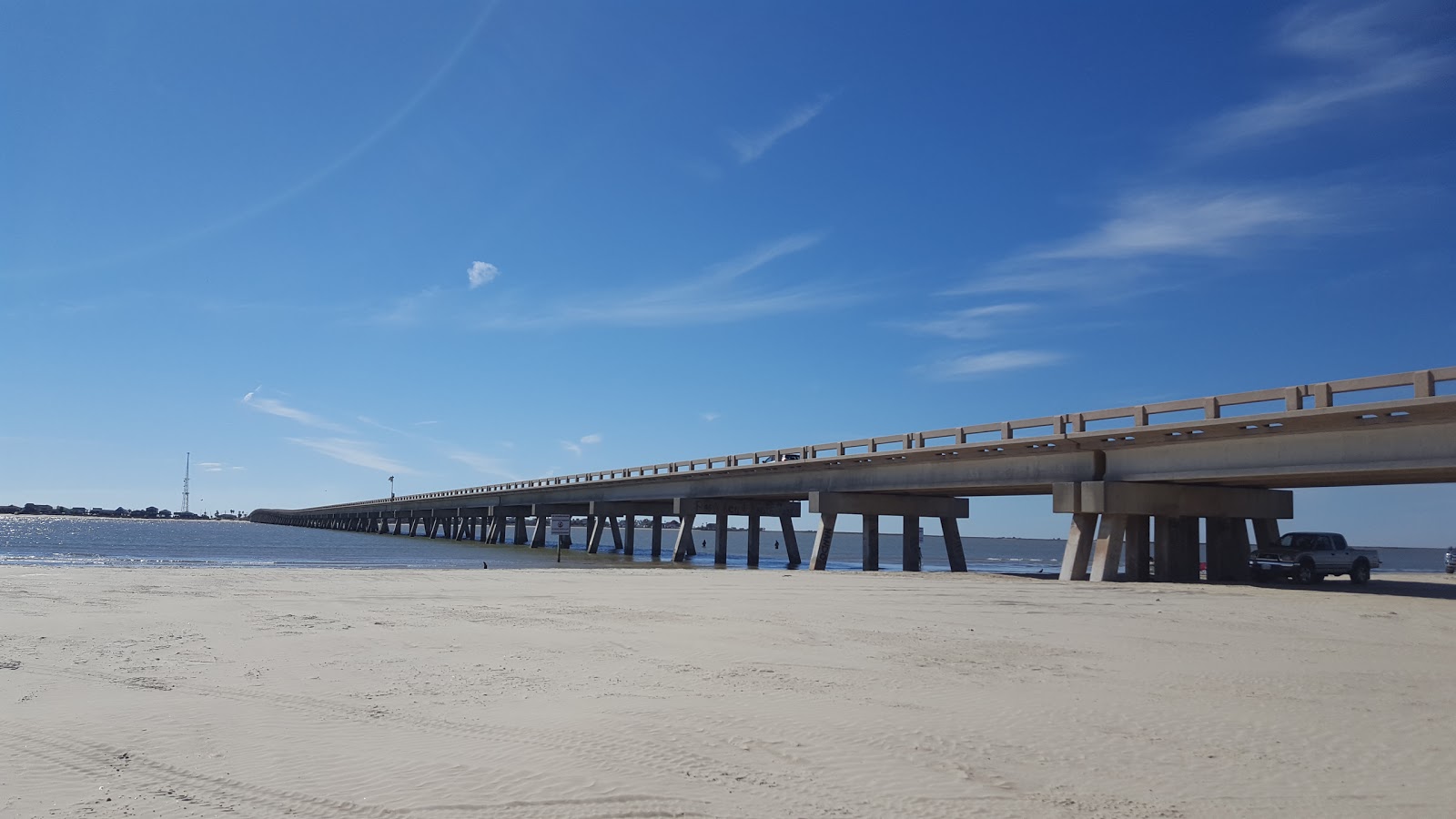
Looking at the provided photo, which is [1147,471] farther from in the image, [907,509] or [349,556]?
[349,556]

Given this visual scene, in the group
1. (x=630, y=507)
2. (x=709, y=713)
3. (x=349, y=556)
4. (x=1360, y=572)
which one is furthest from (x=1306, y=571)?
(x=349, y=556)

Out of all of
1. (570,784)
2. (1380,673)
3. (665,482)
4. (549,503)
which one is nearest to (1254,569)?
(1380,673)

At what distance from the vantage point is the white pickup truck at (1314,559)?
28906 mm

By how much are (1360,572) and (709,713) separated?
29.3 m

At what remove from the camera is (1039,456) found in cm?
3256

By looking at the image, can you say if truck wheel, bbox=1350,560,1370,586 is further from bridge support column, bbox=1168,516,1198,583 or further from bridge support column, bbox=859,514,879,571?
bridge support column, bbox=859,514,879,571

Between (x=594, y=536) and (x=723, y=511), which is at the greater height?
(x=723, y=511)

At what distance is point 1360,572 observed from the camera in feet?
96.4

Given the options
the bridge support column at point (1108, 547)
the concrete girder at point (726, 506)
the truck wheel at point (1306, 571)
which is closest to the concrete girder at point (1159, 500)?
the bridge support column at point (1108, 547)

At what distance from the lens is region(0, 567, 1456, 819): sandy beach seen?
608cm

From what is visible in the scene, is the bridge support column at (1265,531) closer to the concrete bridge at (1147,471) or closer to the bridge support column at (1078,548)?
the concrete bridge at (1147,471)

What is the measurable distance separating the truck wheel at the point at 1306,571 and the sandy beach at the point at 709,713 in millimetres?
13825

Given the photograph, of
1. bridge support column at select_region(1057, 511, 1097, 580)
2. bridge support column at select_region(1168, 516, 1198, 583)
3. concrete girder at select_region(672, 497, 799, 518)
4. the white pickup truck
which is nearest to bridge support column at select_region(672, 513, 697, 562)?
concrete girder at select_region(672, 497, 799, 518)

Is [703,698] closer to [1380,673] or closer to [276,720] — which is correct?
[276,720]
